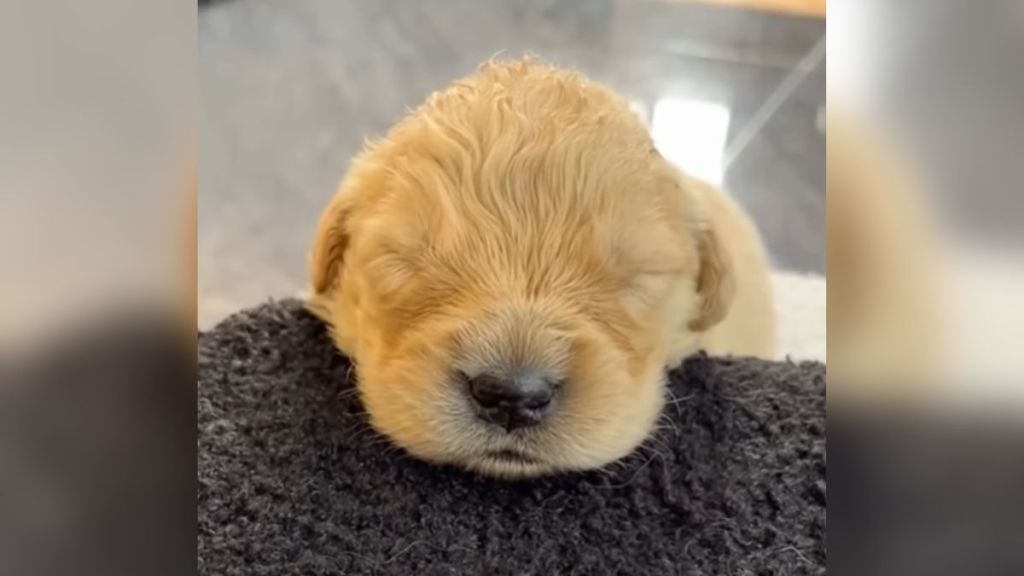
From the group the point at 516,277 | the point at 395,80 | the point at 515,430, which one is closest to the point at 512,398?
the point at 515,430

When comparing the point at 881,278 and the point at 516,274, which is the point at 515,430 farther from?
the point at 881,278

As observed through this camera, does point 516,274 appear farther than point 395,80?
No

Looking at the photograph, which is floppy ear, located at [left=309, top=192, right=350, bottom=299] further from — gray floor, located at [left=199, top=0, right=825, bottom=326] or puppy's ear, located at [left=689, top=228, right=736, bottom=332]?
puppy's ear, located at [left=689, top=228, right=736, bottom=332]

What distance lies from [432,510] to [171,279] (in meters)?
0.54

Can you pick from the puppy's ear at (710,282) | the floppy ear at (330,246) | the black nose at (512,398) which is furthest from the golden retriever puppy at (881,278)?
the floppy ear at (330,246)

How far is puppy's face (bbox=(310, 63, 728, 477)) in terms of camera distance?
3.19ft

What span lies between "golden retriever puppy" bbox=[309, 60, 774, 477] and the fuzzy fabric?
0.06 m

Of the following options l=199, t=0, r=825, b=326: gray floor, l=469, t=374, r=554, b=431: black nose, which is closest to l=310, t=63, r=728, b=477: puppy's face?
l=469, t=374, r=554, b=431: black nose

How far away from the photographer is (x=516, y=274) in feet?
3.40

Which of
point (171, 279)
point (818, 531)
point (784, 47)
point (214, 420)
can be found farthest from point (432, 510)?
point (784, 47)

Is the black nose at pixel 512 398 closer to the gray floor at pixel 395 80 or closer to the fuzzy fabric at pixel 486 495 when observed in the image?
the fuzzy fabric at pixel 486 495

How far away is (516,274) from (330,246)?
0.98 ft

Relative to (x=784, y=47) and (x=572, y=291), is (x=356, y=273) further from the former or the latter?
(x=784, y=47)

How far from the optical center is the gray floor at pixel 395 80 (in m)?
1.35
